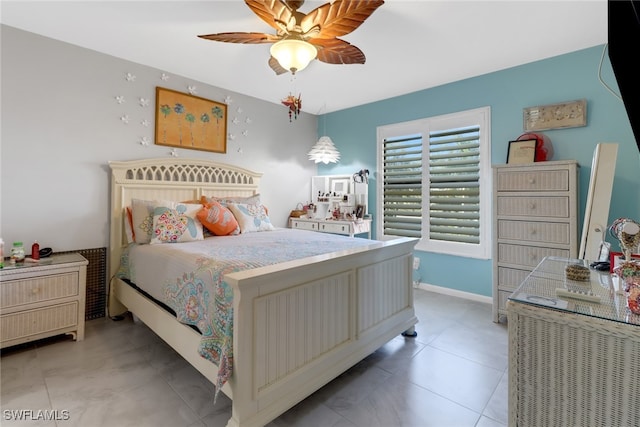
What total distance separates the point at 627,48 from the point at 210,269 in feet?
5.91

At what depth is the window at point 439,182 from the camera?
10.7ft

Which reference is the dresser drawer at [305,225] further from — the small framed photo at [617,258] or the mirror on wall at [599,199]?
the small framed photo at [617,258]

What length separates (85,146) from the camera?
271cm

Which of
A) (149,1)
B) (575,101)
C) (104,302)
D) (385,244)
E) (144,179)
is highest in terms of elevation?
(149,1)

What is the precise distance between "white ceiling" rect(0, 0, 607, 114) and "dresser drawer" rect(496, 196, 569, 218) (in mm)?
1348

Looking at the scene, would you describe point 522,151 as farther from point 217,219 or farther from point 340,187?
point 217,219

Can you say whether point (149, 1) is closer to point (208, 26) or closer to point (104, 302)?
point (208, 26)

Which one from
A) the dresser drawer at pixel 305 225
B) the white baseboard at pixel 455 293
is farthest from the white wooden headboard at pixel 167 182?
the white baseboard at pixel 455 293

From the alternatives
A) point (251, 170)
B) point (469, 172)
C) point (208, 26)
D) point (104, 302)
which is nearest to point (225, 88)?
point (251, 170)

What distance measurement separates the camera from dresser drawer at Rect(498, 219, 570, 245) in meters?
2.43

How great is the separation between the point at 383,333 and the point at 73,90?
3.32 metres

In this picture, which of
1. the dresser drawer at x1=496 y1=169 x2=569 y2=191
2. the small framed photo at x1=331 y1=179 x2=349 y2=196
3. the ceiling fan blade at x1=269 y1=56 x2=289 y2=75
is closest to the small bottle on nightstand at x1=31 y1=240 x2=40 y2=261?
the ceiling fan blade at x1=269 y1=56 x2=289 y2=75

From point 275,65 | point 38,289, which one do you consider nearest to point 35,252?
point 38,289

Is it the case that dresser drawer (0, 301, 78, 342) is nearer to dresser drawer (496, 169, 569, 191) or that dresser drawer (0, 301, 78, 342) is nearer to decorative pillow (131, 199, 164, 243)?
decorative pillow (131, 199, 164, 243)
